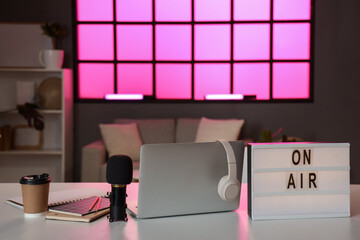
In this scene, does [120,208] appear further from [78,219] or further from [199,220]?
[199,220]

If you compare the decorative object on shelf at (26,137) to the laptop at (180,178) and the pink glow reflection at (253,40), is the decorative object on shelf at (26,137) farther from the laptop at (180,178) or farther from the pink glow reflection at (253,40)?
the laptop at (180,178)

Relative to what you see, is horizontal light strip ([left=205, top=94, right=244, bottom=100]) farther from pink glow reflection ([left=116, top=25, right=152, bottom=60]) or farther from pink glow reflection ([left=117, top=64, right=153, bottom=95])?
pink glow reflection ([left=116, top=25, right=152, bottom=60])

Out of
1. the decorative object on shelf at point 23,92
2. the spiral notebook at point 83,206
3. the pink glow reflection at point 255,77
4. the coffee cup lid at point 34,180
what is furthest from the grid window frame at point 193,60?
the coffee cup lid at point 34,180

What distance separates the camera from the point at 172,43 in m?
5.69

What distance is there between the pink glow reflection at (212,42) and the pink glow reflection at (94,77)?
3.32ft

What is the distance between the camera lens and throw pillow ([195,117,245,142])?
506 cm

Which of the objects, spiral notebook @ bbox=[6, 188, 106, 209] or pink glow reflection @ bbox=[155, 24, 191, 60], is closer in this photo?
spiral notebook @ bbox=[6, 188, 106, 209]

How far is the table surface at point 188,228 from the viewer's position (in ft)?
4.67

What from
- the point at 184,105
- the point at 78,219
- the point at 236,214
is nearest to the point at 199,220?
the point at 236,214

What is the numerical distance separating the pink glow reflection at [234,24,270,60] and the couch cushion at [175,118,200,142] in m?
0.97

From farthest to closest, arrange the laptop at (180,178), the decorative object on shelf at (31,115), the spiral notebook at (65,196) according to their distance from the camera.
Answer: the decorative object on shelf at (31,115) → the spiral notebook at (65,196) → the laptop at (180,178)

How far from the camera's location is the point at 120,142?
5.13 m

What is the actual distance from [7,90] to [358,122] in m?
3.89

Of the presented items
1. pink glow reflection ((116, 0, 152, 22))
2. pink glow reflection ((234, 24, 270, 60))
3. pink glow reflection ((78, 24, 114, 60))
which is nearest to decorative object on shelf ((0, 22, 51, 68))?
pink glow reflection ((78, 24, 114, 60))
